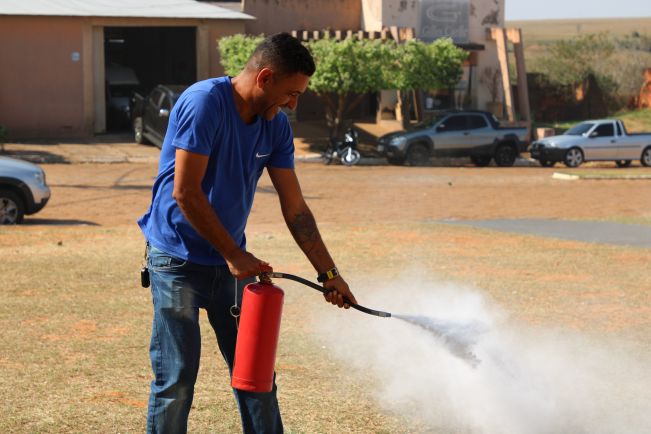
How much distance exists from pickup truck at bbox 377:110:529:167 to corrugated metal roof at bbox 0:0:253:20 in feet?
23.7

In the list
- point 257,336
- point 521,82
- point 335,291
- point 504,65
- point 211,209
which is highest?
point 504,65

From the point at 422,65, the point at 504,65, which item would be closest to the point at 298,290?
the point at 422,65

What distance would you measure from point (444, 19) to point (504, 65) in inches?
102

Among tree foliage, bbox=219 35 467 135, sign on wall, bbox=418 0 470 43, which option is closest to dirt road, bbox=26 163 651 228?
tree foliage, bbox=219 35 467 135

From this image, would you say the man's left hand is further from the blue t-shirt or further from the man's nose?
the man's nose

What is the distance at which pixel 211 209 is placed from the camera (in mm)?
4184

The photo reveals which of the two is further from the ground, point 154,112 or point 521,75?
point 521,75

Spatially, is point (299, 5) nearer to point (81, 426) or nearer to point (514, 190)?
point (514, 190)

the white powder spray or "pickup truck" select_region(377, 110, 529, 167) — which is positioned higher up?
"pickup truck" select_region(377, 110, 529, 167)

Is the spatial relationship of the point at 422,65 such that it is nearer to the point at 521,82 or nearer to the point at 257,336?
the point at 521,82

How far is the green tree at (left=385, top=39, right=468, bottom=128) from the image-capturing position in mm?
31203

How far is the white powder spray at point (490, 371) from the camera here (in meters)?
5.60

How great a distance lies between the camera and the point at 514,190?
77.4ft

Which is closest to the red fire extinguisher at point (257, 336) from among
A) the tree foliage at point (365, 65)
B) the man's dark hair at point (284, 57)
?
the man's dark hair at point (284, 57)
